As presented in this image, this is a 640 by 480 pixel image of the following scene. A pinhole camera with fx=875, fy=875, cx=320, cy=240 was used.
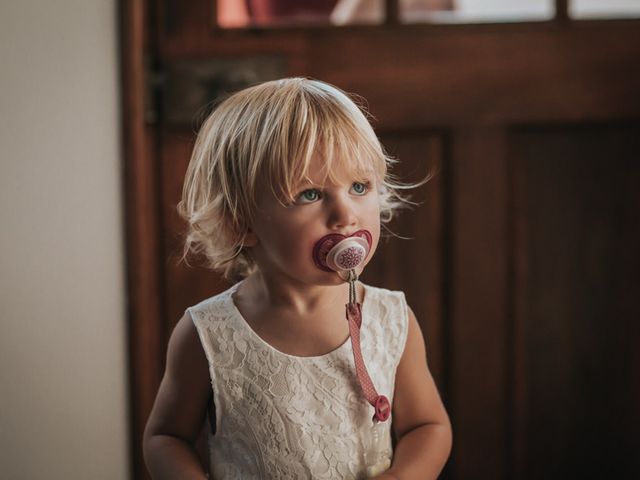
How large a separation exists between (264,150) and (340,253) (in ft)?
0.41

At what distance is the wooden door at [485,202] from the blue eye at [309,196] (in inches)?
17.3

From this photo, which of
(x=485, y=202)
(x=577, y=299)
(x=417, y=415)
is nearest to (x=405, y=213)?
(x=485, y=202)

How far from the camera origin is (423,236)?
4.28 ft

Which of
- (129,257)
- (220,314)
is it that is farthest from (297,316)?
(129,257)

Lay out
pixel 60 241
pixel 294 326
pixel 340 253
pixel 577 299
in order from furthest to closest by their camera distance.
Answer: pixel 577 299 → pixel 60 241 → pixel 294 326 → pixel 340 253

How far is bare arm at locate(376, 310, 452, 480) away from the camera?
930mm

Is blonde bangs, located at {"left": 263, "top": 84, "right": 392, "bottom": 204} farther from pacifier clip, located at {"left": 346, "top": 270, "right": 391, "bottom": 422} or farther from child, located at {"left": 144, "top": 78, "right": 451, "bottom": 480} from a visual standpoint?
pacifier clip, located at {"left": 346, "top": 270, "right": 391, "bottom": 422}

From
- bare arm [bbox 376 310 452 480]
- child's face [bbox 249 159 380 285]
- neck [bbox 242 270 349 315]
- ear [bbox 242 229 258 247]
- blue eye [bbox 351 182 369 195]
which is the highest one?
blue eye [bbox 351 182 369 195]

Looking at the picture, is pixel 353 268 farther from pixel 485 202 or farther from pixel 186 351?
pixel 485 202

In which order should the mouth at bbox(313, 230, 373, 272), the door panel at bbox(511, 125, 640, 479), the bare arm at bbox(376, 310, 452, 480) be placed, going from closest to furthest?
the mouth at bbox(313, 230, 373, 272), the bare arm at bbox(376, 310, 452, 480), the door panel at bbox(511, 125, 640, 479)

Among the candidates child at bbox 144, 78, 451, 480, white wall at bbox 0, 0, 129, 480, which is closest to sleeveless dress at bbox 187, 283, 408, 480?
child at bbox 144, 78, 451, 480

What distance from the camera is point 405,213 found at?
4.27 ft

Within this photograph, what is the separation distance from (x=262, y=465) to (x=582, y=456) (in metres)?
0.66

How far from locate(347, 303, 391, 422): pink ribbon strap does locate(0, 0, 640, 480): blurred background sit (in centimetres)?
40
